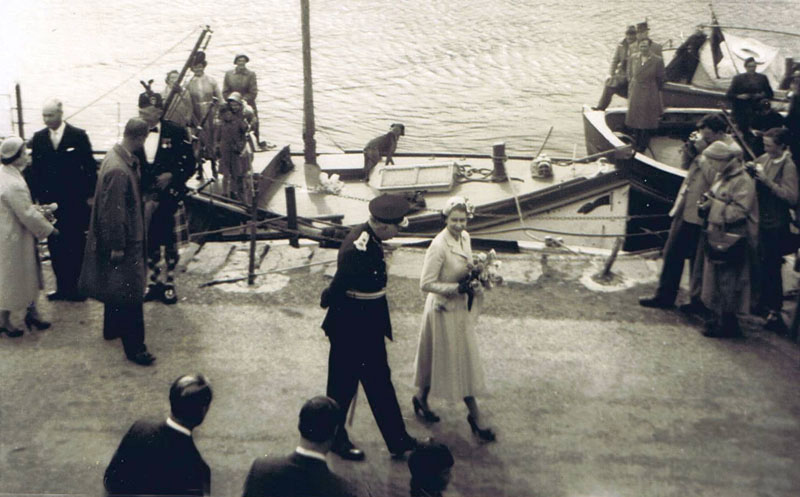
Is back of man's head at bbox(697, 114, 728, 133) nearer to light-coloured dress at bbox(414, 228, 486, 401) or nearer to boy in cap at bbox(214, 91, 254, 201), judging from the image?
light-coloured dress at bbox(414, 228, 486, 401)

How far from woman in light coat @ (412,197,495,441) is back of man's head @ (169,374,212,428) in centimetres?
232

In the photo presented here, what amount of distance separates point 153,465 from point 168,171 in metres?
4.89

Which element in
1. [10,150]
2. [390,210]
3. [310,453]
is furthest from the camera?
[10,150]

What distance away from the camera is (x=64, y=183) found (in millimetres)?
8281

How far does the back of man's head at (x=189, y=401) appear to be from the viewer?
4211mm

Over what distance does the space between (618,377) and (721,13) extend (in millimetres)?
28739

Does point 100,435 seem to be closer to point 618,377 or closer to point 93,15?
point 618,377

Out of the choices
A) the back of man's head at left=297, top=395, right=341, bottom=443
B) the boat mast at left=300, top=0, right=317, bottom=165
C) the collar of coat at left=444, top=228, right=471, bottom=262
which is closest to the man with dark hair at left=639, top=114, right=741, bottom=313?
the collar of coat at left=444, top=228, right=471, bottom=262

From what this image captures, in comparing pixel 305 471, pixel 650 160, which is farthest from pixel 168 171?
Answer: pixel 650 160

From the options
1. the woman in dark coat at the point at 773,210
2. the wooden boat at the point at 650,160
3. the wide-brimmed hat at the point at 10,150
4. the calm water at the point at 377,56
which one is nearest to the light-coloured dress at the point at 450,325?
the woman in dark coat at the point at 773,210

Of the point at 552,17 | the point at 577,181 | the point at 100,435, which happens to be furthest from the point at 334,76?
the point at 100,435

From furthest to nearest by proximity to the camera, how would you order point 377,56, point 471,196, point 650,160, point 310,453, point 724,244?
point 377,56 < point 471,196 < point 650,160 < point 724,244 < point 310,453

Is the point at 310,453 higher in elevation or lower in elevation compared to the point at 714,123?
lower

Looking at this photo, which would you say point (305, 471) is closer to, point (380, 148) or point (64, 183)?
point (64, 183)
